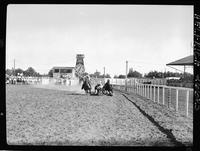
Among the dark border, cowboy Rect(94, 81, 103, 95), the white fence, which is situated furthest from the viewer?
cowboy Rect(94, 81, 103, 95)

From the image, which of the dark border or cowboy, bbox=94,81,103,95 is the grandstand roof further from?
cowboy, bbox=94,81,103,95

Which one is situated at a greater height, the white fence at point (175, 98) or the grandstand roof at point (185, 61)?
the grandstand roof at point (185, 61)

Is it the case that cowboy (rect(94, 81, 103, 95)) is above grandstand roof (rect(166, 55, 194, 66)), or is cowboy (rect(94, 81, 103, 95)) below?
below

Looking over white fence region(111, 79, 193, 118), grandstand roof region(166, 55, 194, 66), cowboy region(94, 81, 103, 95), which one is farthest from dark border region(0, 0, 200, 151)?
cowboy region(94, 81, 103, 95)
